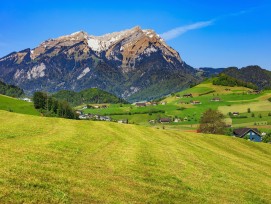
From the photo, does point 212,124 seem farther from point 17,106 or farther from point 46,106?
point 46,106

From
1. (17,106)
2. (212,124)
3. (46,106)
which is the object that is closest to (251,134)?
(212,124)

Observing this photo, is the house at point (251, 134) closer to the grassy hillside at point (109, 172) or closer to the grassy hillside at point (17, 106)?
the grassy hillside at point (17, 106)

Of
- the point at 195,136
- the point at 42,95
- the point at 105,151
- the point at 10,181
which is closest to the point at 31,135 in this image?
the point at 105,151

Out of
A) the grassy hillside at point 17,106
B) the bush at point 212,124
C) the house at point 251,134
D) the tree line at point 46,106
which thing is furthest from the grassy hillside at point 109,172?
the tree line at point 46,106

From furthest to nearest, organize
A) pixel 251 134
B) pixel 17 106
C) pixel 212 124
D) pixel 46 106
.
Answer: pixel 46 106 → pixel 251 134 → pixel 17 106 → pixel 212 124

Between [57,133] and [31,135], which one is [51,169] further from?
[57,133]

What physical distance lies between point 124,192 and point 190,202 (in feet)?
14.6

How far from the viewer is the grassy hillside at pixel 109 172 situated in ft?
64.0

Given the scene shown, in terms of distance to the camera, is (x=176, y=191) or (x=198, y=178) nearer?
(x=176, y=191)

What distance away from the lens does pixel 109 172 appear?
2536 cm

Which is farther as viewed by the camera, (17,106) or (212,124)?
(17,106)

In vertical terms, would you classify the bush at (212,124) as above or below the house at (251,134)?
above

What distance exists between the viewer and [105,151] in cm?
3319

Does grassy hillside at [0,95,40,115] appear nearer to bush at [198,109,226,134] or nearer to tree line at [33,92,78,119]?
tree line at [33,92,78,119]
